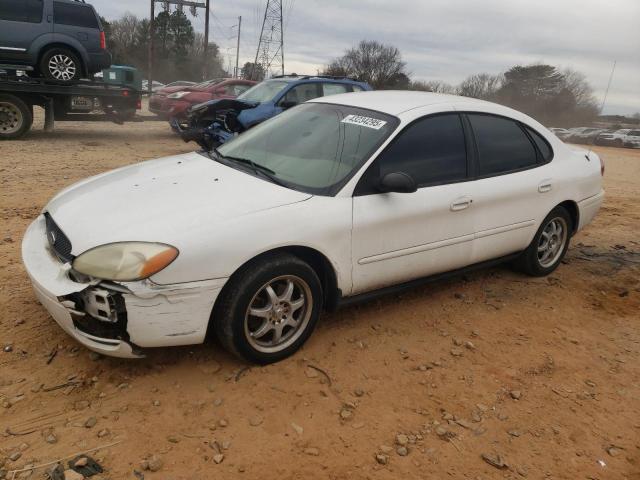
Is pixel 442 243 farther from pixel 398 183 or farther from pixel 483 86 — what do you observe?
pixel 483 86

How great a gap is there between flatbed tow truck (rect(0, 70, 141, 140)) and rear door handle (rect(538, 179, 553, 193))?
1020 centimetres

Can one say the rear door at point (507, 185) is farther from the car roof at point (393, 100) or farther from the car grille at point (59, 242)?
the car grille at point (59, 242)

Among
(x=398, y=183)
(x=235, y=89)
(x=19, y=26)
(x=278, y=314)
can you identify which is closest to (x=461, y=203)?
(x=398, y=183)

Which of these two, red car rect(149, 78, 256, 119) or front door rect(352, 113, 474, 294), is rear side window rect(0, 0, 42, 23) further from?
front door rect(352, 113, 474, 294)

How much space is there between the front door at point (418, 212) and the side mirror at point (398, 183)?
0.10 m

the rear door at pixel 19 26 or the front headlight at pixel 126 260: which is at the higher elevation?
the rear door at pixel 19 26

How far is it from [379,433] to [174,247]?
1.38 m

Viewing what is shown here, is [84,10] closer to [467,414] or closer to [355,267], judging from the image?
[355,267]

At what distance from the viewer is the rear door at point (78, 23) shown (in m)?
10.7

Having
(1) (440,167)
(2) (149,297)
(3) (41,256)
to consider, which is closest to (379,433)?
(2) (149,297)

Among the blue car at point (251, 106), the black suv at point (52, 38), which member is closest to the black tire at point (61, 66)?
the black suv at point (52, 38)

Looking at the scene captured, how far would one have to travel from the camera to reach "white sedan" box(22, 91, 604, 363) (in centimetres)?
260

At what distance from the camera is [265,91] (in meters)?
10.0

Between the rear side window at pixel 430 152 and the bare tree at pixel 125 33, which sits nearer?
the rear side window at pixel 430 152
